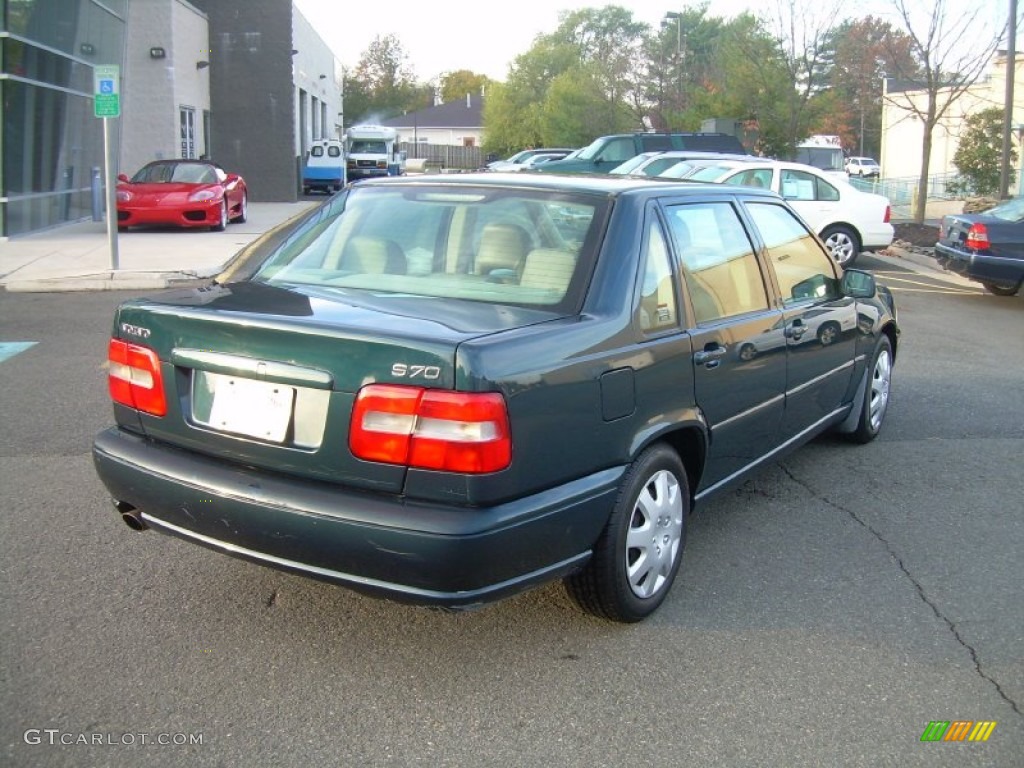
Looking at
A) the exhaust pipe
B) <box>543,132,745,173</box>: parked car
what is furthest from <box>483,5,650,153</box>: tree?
the exhaust pipe

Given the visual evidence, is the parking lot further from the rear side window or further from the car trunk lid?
the rear side window

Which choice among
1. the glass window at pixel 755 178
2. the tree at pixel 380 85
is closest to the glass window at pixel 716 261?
the glass window at pixel 755 178

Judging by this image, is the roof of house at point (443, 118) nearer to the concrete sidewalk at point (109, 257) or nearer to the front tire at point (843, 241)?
the concrete sidewalk at point (109, 257)

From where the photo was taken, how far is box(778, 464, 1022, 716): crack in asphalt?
3.42 m

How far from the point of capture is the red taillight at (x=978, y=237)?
12.4 meters

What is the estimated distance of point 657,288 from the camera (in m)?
3.89

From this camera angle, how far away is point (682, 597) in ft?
13.3

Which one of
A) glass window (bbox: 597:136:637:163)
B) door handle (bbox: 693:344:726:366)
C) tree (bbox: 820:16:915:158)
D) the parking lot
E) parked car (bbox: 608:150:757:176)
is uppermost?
tree (bbox: 820:16:915:158)

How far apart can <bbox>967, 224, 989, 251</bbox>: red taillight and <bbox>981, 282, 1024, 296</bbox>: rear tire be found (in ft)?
1.70

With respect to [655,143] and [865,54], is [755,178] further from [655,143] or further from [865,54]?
[865,54]

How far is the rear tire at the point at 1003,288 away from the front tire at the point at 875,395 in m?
6.98

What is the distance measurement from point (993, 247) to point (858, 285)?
26.1 ft

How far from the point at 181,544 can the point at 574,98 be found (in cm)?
4625

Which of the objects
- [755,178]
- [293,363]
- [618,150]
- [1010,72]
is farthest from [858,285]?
[618,150]
